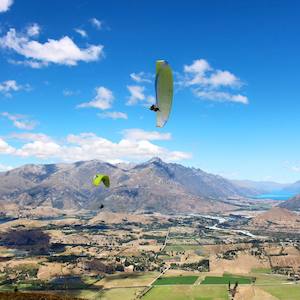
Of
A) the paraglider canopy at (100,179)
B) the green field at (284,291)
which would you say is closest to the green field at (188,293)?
the green field at (284,291)

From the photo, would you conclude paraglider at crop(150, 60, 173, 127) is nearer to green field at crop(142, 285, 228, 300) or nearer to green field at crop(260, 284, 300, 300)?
green field at crop(142, 285, 228, 300)

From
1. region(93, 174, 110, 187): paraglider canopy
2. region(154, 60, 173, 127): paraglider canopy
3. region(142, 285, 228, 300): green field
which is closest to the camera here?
region(154, 60, 173, 127): paraglider canopy

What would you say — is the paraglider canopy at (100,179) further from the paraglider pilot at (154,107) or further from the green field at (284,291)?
the green field at (284,291)

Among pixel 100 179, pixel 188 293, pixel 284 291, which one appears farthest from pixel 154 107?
pixel 284 291

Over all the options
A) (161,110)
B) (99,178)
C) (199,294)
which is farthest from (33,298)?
(199,294)

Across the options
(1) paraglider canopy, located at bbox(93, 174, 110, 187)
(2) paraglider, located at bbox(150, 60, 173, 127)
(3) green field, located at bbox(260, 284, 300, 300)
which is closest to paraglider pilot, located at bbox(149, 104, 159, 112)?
(2) paraglider, located at bbox(150, 60, 173, 127)

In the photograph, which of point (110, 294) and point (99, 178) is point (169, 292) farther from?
point (99, 178)

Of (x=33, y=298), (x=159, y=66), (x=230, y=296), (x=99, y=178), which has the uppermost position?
(x=159, y=66)
